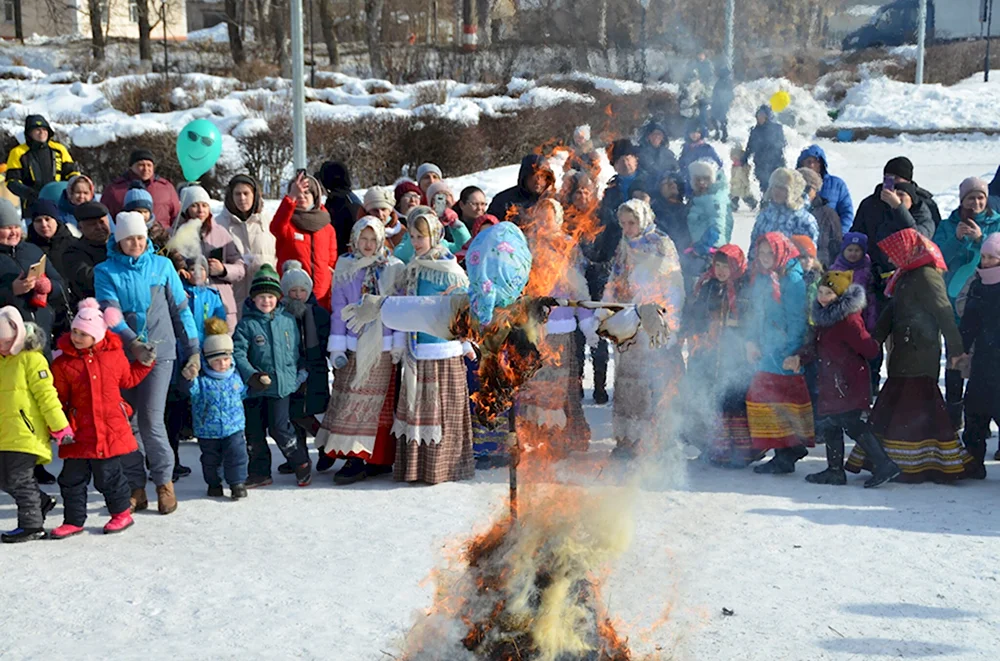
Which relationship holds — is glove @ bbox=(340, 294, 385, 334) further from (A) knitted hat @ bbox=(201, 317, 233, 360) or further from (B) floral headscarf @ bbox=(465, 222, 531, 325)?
(A) knitted hat @ bbox=(201, 317, 233, 360)

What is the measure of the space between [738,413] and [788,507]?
3.22 ft

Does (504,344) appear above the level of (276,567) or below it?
above

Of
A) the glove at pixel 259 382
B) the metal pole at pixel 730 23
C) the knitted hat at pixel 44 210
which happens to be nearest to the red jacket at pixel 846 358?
the metal pole at pixel 730 23

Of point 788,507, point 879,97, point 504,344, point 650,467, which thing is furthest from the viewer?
point 879,97

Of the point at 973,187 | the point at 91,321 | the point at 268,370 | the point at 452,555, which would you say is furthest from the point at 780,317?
the point at 91,321

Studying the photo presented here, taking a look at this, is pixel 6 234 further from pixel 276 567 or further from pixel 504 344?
pixel 504 344

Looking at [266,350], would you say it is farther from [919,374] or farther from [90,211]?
[919,374]

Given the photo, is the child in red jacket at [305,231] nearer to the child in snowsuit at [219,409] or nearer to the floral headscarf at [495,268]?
the child in snowsuit at [219,409]

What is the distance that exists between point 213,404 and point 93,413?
76cm

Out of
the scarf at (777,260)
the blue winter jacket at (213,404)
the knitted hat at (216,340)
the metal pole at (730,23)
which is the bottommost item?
the blue winter jacket at (213,404)

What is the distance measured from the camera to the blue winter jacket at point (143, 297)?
20.3 ft

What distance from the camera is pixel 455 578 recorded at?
368 cm

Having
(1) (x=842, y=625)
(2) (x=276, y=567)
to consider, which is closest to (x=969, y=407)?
(1) (x=842, y=625)

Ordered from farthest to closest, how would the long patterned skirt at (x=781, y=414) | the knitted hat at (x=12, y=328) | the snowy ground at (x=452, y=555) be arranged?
the long patterned skirt at (x=781, y=414)
the knitted hat at (x=12, y=328)
the snowy ground at (x=452, y=555)
